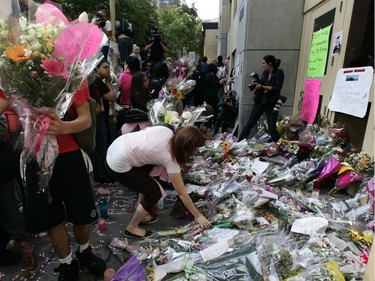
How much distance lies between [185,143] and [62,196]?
0.97 m

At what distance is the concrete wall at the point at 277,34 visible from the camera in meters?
5.36

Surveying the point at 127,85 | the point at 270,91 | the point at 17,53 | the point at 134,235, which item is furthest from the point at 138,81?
the point at 17,53

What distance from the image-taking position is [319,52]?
4.37 meters

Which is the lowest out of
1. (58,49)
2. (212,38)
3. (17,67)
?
(17,67)

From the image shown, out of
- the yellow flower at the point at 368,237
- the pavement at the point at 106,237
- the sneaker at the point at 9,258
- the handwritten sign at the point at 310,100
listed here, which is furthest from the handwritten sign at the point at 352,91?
the sneaker at the point at 9,258

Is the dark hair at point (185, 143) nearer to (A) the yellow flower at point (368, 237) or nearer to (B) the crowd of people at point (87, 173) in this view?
(B) the crowd of people at point (87, 173)

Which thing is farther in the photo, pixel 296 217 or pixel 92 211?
pixel 296 217

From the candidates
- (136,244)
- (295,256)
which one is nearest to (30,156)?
(136,244)

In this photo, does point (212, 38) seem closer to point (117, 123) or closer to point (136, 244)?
point (117, 123)

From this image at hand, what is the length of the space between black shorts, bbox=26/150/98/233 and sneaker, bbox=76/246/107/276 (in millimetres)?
351

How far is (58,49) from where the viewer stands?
1454 millimetres

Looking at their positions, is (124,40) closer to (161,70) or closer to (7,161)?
(161,70)

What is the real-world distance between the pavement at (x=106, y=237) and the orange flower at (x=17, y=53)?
1.61 metres

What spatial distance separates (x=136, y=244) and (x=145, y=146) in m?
0.90
